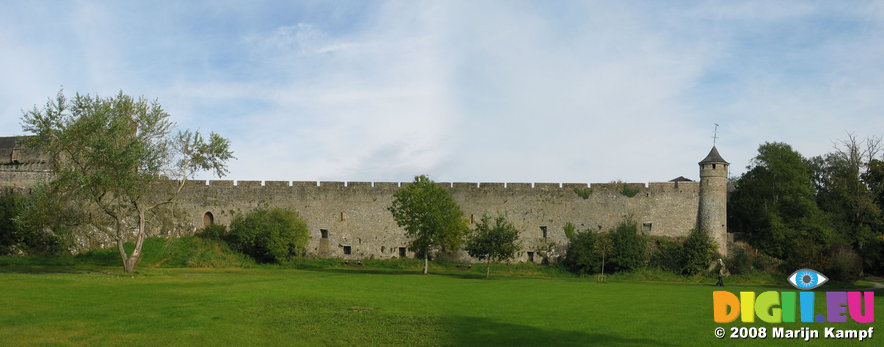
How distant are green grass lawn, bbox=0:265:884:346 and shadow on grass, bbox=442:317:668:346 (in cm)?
2

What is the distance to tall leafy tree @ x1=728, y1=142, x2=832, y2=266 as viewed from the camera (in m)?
37.2

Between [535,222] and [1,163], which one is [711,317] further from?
[1,163]

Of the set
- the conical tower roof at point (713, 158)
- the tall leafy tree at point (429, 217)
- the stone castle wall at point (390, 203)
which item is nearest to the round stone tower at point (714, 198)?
the conical tower roof at point (713, 158)

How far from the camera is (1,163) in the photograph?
4184 centimetres

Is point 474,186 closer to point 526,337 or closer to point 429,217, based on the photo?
point 429,217

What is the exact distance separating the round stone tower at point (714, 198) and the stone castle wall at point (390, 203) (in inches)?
36.4

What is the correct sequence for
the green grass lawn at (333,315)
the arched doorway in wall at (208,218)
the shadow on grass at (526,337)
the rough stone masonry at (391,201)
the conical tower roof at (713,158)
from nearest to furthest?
the shadow on grass at (526,337) → the green grass lawn at (333,315) → the conical tower roof at (713,158) → the rough stone masonry at (391,201) → the arched doorway in wall at (208,218)

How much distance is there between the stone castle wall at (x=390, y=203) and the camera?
131 feet

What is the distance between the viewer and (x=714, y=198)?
127 ft

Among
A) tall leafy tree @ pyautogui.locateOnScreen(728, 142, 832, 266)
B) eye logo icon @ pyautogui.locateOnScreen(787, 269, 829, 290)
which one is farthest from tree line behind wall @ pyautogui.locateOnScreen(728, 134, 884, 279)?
eye logo icon @ pyautogui.locateOnScreen(787, 269, 829, 290)

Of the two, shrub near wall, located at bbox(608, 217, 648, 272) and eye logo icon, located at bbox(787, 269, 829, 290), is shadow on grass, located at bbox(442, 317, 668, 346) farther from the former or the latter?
shrub near wall, located at bbox(608, 217, 648, 272)

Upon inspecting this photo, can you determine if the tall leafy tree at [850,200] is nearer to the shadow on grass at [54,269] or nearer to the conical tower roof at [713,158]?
the conical tower roof at [713,158]

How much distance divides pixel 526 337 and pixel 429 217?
69.8 feet

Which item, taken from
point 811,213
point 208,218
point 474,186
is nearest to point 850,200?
point 811,213
